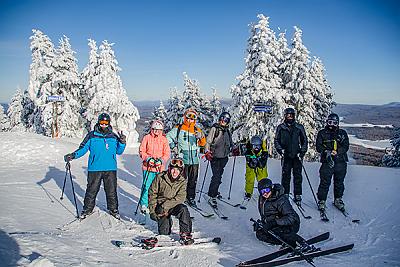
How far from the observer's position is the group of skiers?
5.68 metres

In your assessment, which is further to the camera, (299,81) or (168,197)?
(299,81)

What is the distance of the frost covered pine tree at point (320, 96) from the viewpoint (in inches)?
1012

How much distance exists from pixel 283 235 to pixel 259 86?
55.7 feet

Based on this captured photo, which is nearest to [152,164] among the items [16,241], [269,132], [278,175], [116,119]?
[16,241]

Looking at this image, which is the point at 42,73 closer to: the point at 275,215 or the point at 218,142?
the point at 218,142

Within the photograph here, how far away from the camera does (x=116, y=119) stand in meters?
30.0

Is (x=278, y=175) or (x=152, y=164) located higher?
(x=152, y=164)

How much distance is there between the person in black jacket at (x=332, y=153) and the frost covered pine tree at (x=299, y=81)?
1606 centimetres

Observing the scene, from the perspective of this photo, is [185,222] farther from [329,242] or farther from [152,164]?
[329,242]

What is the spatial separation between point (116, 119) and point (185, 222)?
85.3 feet

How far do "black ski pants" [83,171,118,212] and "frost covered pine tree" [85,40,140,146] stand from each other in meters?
20.8

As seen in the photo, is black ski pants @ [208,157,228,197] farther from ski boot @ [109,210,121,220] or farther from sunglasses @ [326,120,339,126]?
sunglasses @ [326,120,339,126]

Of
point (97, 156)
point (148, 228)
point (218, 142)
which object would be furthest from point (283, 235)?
point (97, 156)

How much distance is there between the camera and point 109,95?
28047 mm
